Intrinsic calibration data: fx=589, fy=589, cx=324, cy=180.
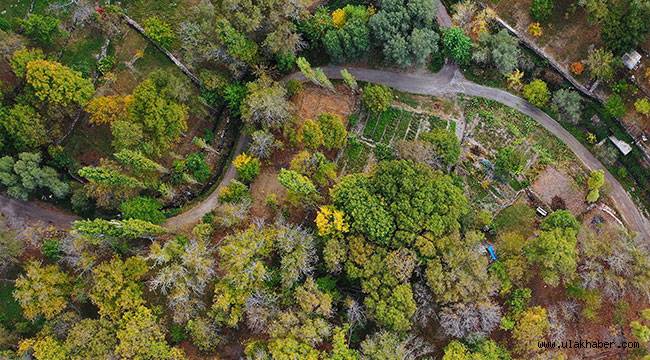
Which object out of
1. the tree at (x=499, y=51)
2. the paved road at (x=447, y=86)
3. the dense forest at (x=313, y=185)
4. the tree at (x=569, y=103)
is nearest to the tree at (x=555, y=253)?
the dense forest at (x=313, y=185)

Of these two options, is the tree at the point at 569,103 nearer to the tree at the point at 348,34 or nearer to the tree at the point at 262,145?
the tree at the point at 348,34

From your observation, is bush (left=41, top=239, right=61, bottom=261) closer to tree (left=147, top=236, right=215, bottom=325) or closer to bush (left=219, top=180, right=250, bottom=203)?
tree (left=147, top=236, right=215, bottom=325)

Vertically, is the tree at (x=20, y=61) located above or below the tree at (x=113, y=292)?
above

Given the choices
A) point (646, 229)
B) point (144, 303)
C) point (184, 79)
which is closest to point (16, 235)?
point (144, 303)

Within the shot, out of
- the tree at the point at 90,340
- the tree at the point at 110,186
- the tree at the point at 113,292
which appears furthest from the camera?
the tree at the point at 110,186

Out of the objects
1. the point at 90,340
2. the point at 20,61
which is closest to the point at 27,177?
the point at 20,61

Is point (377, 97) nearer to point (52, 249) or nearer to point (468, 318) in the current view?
point (468, 318)

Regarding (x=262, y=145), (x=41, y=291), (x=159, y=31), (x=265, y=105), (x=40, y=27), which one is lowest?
(x=41, y=291)
